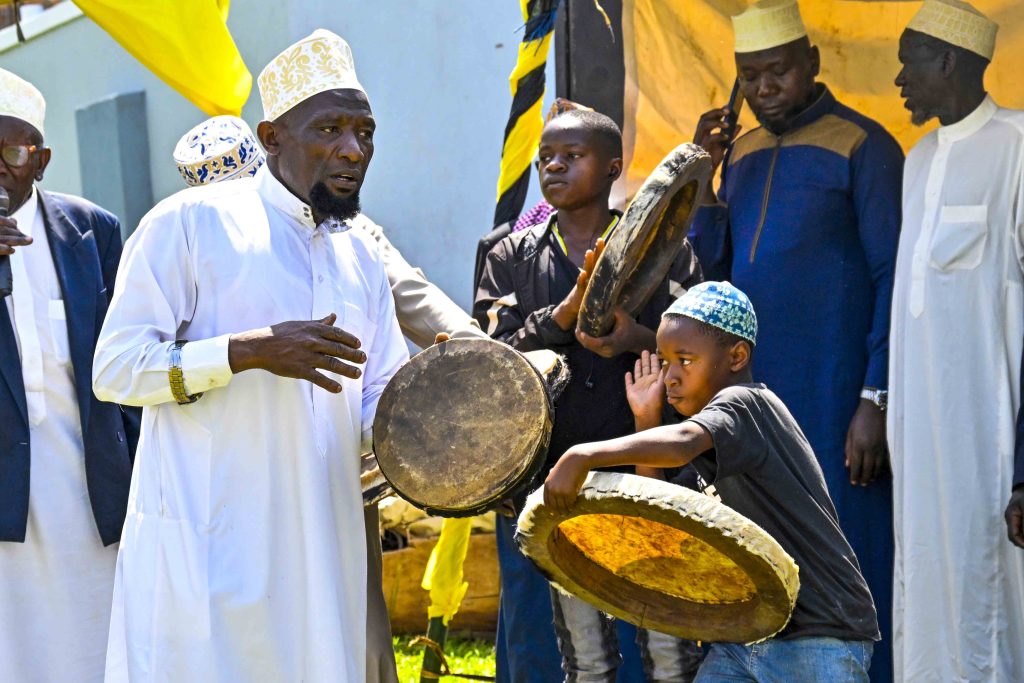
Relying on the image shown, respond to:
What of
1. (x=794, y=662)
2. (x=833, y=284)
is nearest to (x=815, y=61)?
(x=833, y=284)

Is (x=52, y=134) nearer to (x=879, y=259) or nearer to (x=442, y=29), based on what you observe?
(x=442, y=29)

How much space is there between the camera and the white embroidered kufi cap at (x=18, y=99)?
504 cm

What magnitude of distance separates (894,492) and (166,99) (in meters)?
8.41

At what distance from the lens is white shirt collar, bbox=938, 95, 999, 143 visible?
485 cm

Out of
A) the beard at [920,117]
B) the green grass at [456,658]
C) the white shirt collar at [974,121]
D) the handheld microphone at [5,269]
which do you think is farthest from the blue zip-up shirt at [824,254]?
the handheld microphone at [5,269]

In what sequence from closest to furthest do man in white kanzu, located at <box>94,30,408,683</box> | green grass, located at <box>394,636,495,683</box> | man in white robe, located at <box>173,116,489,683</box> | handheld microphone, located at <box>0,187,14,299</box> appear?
man in white kanzu, located at <box>94,30,408,683</box>, handheld microphone, located at <box>0,187,14,299</box>, man in white robe, located at <box>173,116,489,683</box>, green grass, located at <box>394,636,495,683</box>

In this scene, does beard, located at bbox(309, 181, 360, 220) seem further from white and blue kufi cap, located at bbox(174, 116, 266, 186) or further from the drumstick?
white and blue kufi cap, located at bbox(174, 116, 266, 186)

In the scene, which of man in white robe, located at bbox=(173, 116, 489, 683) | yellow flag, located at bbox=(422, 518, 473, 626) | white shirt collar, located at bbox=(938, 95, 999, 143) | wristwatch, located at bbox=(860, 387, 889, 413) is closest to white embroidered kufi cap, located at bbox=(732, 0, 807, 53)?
white shirt collar, located at bbox=(938, 95, 999, 143)

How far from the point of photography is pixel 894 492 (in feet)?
16.0

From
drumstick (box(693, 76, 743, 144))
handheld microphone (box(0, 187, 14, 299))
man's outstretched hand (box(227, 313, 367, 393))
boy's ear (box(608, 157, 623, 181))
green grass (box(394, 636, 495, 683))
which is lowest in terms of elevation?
green grass (box(394, 636, 495, 683))

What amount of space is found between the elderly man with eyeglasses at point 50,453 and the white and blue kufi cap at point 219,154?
3.74 feet

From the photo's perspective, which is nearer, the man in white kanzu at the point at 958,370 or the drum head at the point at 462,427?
the drum head at the point at 462,427

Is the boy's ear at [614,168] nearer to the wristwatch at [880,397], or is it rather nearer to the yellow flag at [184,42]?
the wristwatch at [880,397]

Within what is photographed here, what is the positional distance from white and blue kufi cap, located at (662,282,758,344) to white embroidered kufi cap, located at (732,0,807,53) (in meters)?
1.55
